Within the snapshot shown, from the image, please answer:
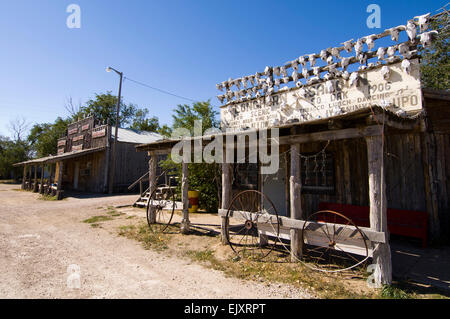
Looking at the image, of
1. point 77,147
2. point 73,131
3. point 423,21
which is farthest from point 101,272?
point 73,131

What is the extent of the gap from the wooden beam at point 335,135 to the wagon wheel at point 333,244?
138cm

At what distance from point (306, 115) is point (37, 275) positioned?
23.6ft

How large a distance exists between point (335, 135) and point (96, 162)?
721 inches

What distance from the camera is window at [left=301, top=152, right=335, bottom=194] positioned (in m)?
6.92

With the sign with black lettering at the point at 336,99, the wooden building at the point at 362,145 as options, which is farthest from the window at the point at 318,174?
the sign with black lettering at the point at 336,99

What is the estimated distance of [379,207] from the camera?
3818 mm

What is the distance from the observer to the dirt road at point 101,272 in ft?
11.6

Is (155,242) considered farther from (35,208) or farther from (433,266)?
(35,208)

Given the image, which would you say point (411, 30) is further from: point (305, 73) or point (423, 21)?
point (305, 73)

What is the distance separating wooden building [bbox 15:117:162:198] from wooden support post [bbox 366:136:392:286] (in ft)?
56.0

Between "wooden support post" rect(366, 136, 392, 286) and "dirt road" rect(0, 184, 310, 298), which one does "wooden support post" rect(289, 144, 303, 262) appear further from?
"wooden support post" rect(366, 136, 392, 286)

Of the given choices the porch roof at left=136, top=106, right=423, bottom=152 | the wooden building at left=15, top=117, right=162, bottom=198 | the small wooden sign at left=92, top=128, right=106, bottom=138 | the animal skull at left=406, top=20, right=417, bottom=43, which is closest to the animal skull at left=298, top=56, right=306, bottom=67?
the animal skull at left=406, top=20, right=417, bottom=43

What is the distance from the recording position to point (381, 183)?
12.4 feet

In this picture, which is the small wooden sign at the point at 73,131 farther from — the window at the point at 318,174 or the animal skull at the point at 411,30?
the animal skull at the point at 411,30
